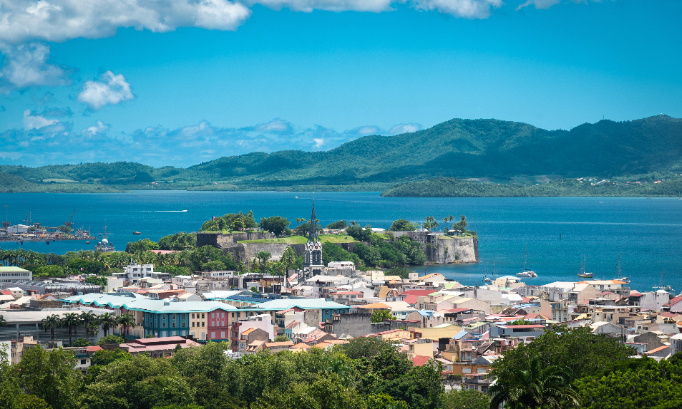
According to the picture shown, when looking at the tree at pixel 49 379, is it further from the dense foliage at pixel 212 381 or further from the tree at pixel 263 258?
the tree at pixel 263 258

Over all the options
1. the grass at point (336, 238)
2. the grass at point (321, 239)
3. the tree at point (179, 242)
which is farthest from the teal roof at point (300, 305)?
the grass at point (336, 238)

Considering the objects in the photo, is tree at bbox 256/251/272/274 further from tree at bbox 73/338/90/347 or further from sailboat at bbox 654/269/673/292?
tree at bbox 73/338/90/347

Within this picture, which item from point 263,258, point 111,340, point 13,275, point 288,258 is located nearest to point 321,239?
point 263,258

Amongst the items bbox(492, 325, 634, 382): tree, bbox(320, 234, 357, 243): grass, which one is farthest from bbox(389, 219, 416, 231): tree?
bbox(492, 325, 634, 382): tree

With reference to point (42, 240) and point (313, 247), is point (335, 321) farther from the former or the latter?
point (42, 240)

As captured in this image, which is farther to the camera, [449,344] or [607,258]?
[607,258]

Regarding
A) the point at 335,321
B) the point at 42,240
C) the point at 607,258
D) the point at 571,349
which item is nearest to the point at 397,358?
the point at 571,349
